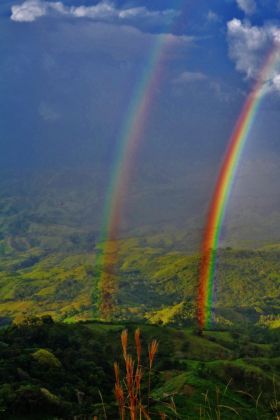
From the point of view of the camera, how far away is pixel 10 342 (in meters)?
70.9

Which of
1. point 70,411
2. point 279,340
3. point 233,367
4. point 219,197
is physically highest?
point 219,197

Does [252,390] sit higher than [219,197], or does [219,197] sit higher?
[219,197]

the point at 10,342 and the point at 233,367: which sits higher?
the point at 10,342

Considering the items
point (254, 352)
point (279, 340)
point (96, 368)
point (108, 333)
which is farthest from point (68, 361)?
point (279, 340)

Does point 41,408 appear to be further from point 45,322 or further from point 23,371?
→ point 45,322

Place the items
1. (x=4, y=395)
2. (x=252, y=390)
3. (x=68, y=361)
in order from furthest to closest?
(x=252, y=390) < (x=68, y=361) < (x=4, y=395)

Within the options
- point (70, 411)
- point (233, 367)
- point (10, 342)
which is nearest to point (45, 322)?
point (10, 342)

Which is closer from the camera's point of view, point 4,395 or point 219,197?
point 4,395

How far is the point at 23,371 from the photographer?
48938 mm

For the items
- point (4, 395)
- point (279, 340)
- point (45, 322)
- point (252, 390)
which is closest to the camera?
point (4, 395)

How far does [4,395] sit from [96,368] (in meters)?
28.6

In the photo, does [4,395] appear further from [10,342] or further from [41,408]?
[10,342]

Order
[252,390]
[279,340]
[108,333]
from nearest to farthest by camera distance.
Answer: [252,390] < [108,333] < [279,340]

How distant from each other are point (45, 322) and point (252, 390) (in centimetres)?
3744
